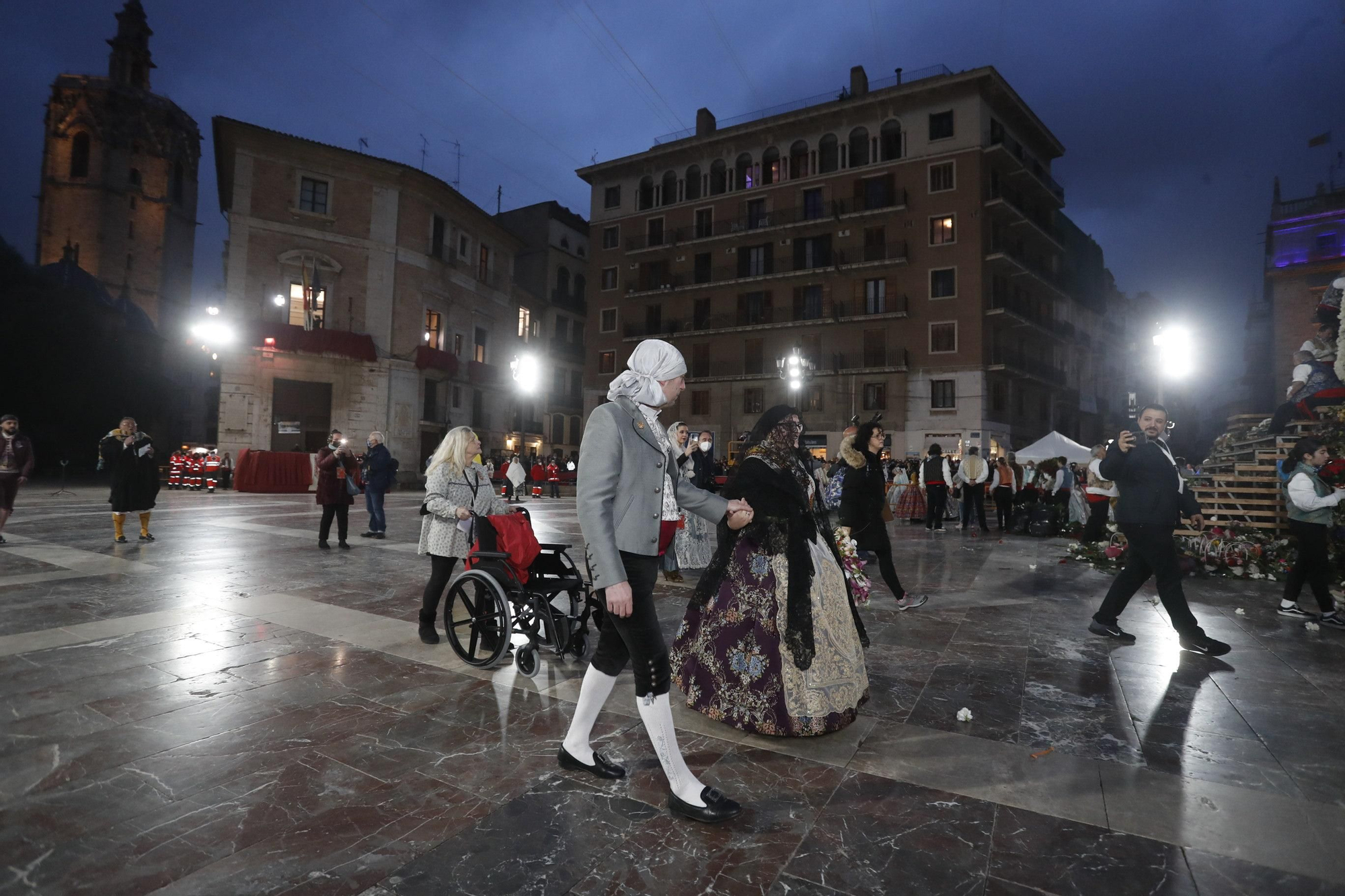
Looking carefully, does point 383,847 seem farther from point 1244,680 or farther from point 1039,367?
point 1039,367

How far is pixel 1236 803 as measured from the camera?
2609mm

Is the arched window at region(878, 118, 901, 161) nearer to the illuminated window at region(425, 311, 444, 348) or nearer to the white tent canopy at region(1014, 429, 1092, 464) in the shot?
the white tent canopy at region(1014, 429, 1092, 464)

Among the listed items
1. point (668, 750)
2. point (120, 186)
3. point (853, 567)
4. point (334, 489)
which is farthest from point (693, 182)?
point (120, 186)

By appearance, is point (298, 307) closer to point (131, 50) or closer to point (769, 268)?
point (769, 268)

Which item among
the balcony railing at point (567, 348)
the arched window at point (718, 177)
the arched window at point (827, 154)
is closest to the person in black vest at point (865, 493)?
the arched window at point (827, 154)

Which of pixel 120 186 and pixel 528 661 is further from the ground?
pixel 120 186

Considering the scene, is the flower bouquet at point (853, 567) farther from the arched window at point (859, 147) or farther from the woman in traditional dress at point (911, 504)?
the arched window at point (859, 147)

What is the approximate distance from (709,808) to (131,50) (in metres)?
73.4

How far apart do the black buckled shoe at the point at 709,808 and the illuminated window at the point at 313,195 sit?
100 feet

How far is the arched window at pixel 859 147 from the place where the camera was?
31906 millimetres

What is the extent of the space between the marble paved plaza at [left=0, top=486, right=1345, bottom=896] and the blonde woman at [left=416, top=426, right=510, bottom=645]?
A: 0.63 m

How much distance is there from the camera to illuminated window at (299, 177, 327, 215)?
27.0 meters

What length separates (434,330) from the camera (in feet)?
101

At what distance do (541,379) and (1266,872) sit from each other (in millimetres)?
39703
